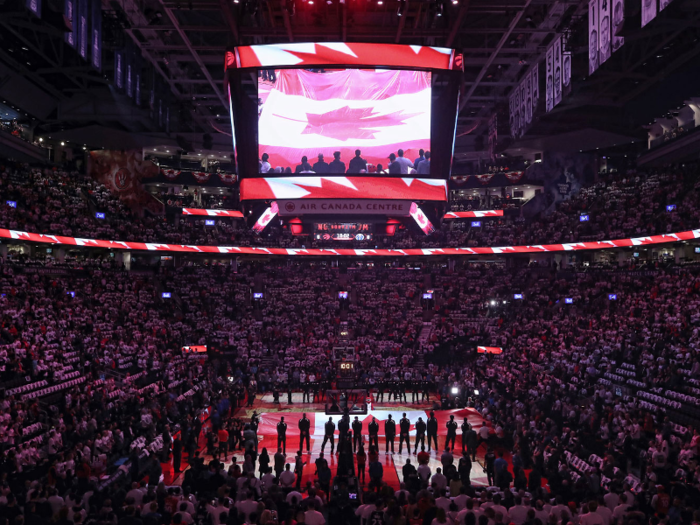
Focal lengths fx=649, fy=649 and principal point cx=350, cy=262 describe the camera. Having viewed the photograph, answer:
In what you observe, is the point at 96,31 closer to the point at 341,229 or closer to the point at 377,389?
the point at 341,229

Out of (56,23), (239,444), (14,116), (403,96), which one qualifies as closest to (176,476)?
(239,444)

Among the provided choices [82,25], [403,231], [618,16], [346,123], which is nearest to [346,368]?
[403,231]

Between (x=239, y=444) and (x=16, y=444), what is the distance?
256 inches

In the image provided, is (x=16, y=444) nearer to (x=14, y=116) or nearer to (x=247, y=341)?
(x=247, y=341)

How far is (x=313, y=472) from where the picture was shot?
1789 cm

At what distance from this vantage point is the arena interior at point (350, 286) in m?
13.9

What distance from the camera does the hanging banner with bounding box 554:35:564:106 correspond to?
83.7 ft

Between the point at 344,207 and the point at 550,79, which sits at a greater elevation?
the point at 550,79

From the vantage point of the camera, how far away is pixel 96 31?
23.6 meters

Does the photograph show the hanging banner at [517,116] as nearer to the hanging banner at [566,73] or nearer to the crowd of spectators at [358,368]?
the hanging banner at [566,73]

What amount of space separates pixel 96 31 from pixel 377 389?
743 inches

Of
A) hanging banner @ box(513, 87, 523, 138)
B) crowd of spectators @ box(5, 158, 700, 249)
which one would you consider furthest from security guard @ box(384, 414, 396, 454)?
hanging banner @ box(513, 87, 523, 138)

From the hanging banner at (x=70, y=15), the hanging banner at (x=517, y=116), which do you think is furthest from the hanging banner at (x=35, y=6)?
the hanging banner at (x=517, y=116)

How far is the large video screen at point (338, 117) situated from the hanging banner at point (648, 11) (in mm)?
6291
